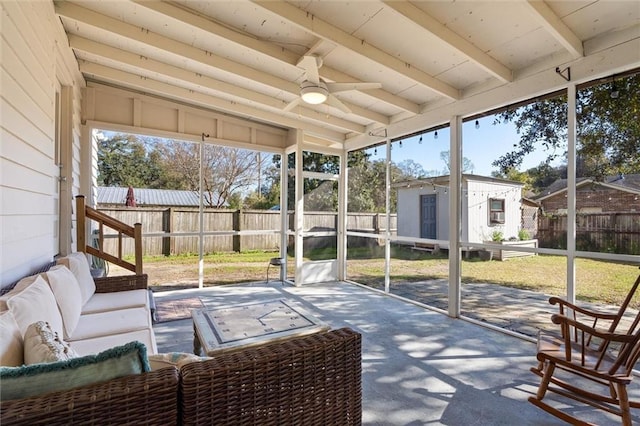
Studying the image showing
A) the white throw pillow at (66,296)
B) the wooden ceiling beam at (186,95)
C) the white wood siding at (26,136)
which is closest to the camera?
the white wood siding at (26,136)

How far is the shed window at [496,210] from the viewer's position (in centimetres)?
371

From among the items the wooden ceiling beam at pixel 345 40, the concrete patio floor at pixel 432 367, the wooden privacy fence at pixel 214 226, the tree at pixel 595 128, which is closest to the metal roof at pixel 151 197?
the wooden privacy fence at pixel 214 226

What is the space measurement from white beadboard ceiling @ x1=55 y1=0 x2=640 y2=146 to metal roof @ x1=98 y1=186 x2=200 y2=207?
161 cm

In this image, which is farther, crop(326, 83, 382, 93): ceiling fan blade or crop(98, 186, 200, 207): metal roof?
crop(98, 186, 200, 207): metal roof

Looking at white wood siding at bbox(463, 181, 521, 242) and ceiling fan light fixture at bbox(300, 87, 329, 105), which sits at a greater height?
ceiling fan light fixture at bbox(300, 87, 329, 105)

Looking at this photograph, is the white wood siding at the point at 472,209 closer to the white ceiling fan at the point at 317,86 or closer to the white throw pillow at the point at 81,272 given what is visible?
the white ceiling fan at the point at 317,86

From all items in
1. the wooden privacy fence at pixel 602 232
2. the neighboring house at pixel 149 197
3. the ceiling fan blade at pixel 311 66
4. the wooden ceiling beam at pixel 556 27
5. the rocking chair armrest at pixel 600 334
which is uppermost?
the wooden ceiling beam at pixel 556 27

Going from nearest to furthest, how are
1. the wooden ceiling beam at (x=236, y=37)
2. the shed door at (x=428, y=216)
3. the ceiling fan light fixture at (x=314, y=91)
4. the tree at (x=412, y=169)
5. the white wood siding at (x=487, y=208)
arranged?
the wooden ceiling beam at (x=236, y=37) → the ceiling fan light fixture at (x=314, y=91) → the white wood siding at (x=487, y=208) → the shed door at (x=428, y=216) → the tree at (x=412, y=169)

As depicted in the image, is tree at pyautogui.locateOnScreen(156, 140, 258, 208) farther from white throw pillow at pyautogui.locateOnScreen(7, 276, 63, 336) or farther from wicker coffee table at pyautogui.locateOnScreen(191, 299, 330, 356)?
white throw pillow at pyautogui.locateOnScreen(7, 276, 63, 336)

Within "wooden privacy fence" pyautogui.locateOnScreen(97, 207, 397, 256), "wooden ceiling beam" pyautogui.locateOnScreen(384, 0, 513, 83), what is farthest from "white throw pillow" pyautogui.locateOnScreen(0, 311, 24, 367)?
"wooden privacy fence" pyautogui.locateOnScreen(97, 207, 397, 256)

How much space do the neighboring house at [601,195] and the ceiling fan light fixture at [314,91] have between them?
2.46 meters

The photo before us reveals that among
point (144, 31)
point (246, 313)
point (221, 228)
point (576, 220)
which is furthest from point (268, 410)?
point (221, 228)

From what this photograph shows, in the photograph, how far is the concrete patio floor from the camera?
2.11 meters

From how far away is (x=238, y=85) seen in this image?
4.48 m
